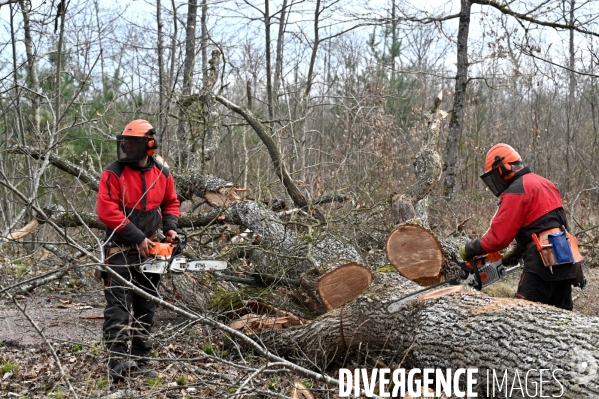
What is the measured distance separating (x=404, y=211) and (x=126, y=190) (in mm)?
3277

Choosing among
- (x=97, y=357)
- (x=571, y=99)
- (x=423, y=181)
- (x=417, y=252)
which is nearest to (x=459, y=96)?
(x=423, y=181)

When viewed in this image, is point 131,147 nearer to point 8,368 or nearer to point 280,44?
point 8,368

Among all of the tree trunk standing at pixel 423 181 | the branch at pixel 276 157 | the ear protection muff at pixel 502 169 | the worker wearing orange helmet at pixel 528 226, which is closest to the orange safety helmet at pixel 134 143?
the branch at pixel 276 157

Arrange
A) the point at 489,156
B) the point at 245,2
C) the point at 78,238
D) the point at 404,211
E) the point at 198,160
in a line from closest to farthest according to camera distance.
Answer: the point at 489,156
the point at 404,211
the point at 78,238
the point at 198,160
the point at 245,2

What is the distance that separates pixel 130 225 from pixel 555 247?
10.7ft

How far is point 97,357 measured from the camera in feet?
13.6

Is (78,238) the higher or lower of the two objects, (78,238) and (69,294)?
Answer: the higher

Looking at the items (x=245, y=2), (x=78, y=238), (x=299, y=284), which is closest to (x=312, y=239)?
(x=299, y=284)

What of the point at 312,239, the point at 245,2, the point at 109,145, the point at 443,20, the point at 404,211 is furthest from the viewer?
the point at 245,2

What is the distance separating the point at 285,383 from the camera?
444 cm

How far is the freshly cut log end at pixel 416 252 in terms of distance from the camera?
5.63 m

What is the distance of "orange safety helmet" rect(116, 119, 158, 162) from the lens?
4629 millimetres

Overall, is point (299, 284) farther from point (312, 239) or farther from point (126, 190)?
point (126, 190)

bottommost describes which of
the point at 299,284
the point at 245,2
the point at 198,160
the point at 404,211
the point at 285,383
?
the point at 285,383
